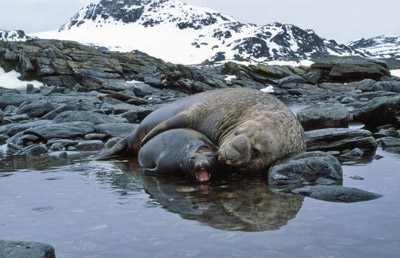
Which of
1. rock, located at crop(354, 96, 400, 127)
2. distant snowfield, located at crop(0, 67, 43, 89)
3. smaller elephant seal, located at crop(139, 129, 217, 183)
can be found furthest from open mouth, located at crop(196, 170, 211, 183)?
distant snowfield, located at crop(0, 67, 43, 89)

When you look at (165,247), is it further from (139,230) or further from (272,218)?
(272,218)

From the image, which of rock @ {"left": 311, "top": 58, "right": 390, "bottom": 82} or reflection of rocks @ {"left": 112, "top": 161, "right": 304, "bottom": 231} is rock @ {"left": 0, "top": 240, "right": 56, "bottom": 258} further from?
rock @ {"left": 311, "top": 58, "right": 390, "bottom": 82}

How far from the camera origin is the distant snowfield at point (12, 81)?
100 ft

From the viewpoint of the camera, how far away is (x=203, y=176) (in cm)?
440

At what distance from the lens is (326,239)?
8.09 ft

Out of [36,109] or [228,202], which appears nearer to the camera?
[228,202]

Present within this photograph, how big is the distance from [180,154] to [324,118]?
5.47 m

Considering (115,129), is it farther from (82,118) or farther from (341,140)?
(341,140)

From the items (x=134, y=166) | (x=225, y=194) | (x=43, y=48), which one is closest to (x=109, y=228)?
→ (x=225, y=194)

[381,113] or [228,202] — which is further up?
[381,113]

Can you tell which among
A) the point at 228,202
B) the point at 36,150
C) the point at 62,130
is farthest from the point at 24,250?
the point at 62,130

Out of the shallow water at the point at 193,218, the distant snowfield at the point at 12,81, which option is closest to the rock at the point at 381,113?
the shallow water at the point at 193,218

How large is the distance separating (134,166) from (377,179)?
9.83ft

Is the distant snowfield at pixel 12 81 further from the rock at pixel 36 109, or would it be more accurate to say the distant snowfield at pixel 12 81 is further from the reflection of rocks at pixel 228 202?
the reflection of rocks at pixel 228 202
